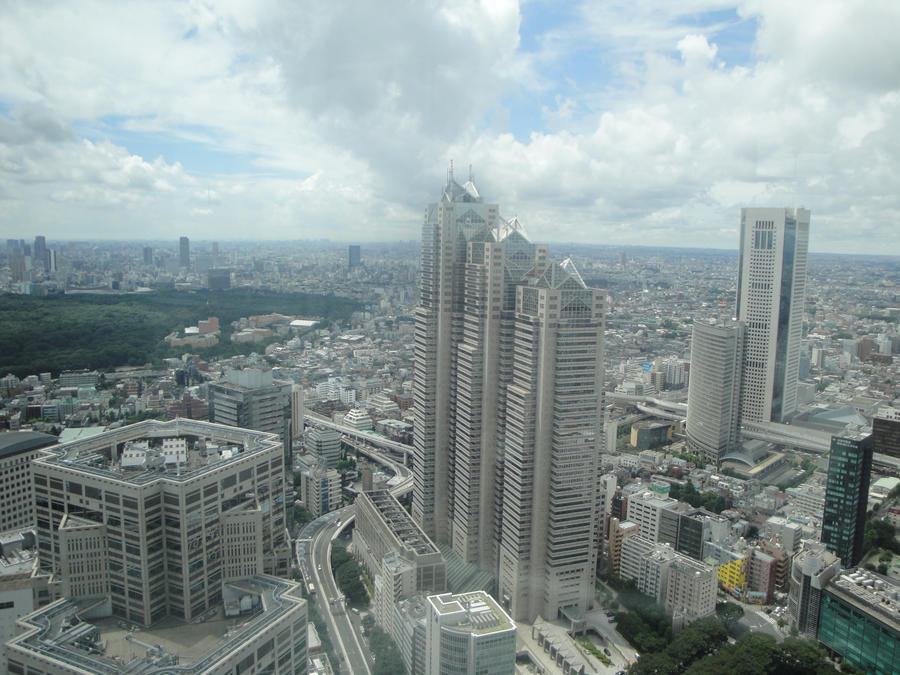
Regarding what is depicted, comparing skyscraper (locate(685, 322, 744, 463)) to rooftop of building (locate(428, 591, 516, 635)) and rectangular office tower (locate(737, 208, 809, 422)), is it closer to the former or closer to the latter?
rectangular office tower (locate(737, 208, 809, 422))

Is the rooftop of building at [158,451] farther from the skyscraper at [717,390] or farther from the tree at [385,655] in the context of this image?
the skyscraper at [717,390]

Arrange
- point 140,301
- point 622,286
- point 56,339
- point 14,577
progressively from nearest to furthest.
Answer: point 14,577 < point 56,339 < point 140,301 < point 622,286

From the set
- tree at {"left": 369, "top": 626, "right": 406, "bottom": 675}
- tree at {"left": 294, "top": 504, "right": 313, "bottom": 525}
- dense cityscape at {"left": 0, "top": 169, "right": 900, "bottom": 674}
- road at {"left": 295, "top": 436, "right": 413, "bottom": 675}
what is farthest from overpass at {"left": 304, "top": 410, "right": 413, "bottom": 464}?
tree at {"left": 369, "top": 626, "right": 406, "bottom": 675}

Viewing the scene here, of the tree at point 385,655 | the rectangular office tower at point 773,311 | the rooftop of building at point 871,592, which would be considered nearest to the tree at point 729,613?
the rooftop of building at point 871,592

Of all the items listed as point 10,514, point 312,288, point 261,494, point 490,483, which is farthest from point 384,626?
point 312,288

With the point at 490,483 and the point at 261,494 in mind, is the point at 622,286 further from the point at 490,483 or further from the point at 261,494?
the point at 261,494

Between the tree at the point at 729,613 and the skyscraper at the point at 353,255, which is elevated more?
the skyscraper at the point at 353,255

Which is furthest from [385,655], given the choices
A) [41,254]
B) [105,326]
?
[105,326]
